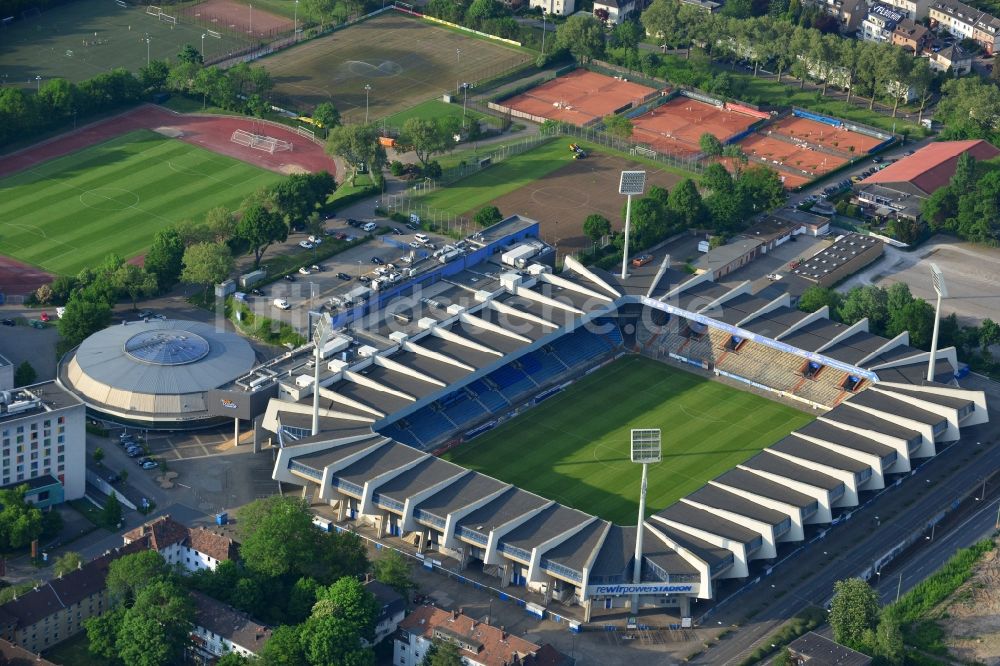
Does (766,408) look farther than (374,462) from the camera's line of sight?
Yes

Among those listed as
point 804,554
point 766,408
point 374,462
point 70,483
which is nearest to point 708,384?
point 766,408

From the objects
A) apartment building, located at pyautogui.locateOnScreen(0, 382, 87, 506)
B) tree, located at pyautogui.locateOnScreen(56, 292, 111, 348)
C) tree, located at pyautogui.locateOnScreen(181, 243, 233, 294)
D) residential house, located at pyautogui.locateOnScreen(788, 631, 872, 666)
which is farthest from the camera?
tree, located at pyautogui.locateOnScreen(181, 243, 233, 294)

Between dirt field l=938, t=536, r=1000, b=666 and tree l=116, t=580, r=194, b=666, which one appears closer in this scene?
tree l=116, t=580, r=194, b=666

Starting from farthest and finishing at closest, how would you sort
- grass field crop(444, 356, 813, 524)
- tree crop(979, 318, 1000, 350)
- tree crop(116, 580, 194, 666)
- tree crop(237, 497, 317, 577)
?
tree crop(979, 318, 1000, 350) < grass field crop(444, 356, 813, 524) < tree crop(237, 497, 317, 577) < tree crop(116, 580, 194, 666)

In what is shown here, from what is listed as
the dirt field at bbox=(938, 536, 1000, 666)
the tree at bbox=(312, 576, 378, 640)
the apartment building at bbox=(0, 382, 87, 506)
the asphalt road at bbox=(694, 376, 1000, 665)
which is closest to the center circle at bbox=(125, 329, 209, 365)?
the apartment building at bbox=(0, 382, 87, 506)

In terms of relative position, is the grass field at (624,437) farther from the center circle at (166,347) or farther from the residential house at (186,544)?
the residential house at (186,544)

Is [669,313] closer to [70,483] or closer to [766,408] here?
[766,408]

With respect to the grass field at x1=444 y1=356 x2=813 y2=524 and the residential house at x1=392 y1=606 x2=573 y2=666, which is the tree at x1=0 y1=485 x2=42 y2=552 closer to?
the residential house at x1=392 y1=606 x2=573 y2=666
